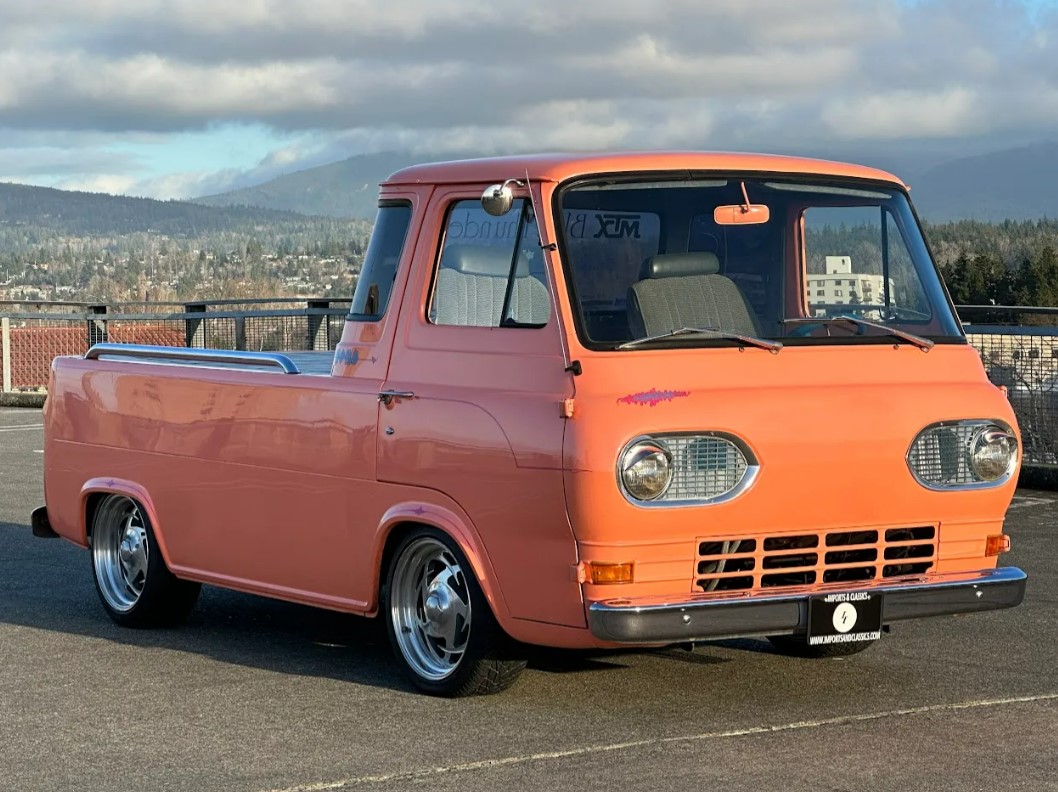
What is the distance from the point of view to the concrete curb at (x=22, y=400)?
26.8 m

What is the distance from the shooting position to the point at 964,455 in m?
7.46

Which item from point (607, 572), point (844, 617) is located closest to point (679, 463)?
point (607, 572)

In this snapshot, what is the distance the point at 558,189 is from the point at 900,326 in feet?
5.18

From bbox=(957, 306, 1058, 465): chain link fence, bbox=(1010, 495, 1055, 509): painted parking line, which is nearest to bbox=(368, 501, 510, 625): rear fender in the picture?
bbox=(1010, 495, 1055, 509): painted parking line

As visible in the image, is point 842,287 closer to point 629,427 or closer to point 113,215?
point 629,427

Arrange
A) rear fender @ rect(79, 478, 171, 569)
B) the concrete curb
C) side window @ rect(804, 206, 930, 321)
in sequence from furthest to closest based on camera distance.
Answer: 1. the concrete curb
2. rear fender @ rect(79, 478, 171, 569)
3. side window @ rect(804, 206, 930, 321)

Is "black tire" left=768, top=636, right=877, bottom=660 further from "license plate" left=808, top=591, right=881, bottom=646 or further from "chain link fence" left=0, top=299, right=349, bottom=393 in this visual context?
"chain link fence" left=0, top=299, right=349, bottom=393

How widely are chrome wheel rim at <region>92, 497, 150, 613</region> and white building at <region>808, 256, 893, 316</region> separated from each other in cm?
369

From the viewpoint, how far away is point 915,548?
24.4 ft

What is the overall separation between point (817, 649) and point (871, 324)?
1616 millimetres

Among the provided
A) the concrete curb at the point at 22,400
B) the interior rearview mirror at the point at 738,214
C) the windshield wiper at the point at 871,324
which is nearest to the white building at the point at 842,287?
the windshield wiper at the point at 871,324

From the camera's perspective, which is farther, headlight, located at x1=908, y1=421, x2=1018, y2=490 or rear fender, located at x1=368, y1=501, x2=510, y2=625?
headlight, located at x1=908, y1=421, x2=1018, y2=490

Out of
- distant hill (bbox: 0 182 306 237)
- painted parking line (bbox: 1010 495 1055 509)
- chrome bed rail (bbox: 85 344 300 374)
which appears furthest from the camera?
distant hill (bbox: 0 182 306 237)

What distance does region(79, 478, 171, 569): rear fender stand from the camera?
9242 millimetres
